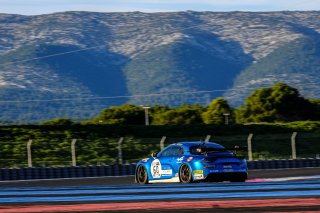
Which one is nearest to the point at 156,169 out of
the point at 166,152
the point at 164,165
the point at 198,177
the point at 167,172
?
the point at 164,165

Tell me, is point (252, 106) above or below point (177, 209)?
above

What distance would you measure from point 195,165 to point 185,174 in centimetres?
47

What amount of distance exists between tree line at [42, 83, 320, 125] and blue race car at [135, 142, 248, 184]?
51.4 meters

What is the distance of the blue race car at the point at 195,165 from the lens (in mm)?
20469

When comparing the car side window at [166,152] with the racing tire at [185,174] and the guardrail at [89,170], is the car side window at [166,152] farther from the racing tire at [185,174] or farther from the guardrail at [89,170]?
the guardrail at [89,170]

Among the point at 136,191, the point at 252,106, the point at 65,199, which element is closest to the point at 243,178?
the point at 136,191

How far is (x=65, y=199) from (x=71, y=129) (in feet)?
95.5

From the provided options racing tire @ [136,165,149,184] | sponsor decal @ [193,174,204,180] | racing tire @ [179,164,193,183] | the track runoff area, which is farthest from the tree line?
the track runoff area

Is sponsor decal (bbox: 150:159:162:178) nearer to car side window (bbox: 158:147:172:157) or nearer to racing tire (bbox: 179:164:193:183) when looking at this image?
car side window (bbox: 158:147:172:157)

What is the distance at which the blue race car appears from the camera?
67.2ft

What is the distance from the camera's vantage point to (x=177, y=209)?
1201 centimetres

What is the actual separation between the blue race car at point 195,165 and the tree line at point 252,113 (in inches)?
2023

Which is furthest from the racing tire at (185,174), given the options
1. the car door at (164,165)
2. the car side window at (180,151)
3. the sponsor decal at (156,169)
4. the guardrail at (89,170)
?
the guardrail at (89,170)

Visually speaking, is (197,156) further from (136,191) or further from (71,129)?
(71,129)
